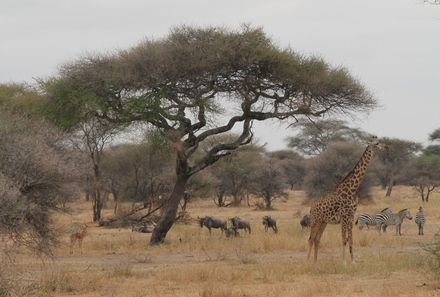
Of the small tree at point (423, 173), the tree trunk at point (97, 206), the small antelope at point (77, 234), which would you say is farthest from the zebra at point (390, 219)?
the small tree at point (423, 173)

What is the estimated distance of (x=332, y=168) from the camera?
39250 mm

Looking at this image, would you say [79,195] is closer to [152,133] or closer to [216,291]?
[216,291]

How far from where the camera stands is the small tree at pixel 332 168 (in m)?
38.5

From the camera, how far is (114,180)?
3647cm

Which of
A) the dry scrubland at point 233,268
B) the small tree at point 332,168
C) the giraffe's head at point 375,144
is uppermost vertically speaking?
the small tree at point 332,168

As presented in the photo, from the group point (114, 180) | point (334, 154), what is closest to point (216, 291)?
point (114, 180)

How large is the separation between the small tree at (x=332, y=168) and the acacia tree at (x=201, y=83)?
1780cm

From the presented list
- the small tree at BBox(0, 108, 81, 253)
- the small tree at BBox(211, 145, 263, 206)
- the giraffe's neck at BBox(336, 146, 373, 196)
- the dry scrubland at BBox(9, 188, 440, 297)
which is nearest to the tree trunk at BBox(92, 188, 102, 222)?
the dry scrubland at BBox(9, 188, 440, 297)

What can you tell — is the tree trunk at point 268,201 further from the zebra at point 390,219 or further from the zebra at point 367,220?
the zebra at point 390,219

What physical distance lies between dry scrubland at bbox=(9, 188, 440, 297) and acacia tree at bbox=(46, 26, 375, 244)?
2.45m

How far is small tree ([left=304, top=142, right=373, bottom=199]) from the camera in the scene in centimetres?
3847

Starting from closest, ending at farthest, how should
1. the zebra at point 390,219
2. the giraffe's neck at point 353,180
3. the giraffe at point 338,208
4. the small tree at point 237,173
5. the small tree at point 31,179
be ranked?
1. the small tree at point 31,179
2. the giraffe at point 338,208
3. the giraffe's neck at point 353,180
4. the zebra at point 390,219
5. the small tree at point 237,173

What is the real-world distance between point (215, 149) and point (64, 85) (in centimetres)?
480

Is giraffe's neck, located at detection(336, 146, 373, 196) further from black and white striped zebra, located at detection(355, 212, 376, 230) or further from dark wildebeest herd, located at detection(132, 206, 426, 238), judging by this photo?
black and white striped zebra, located at detection(355, 212, 376, 230)
